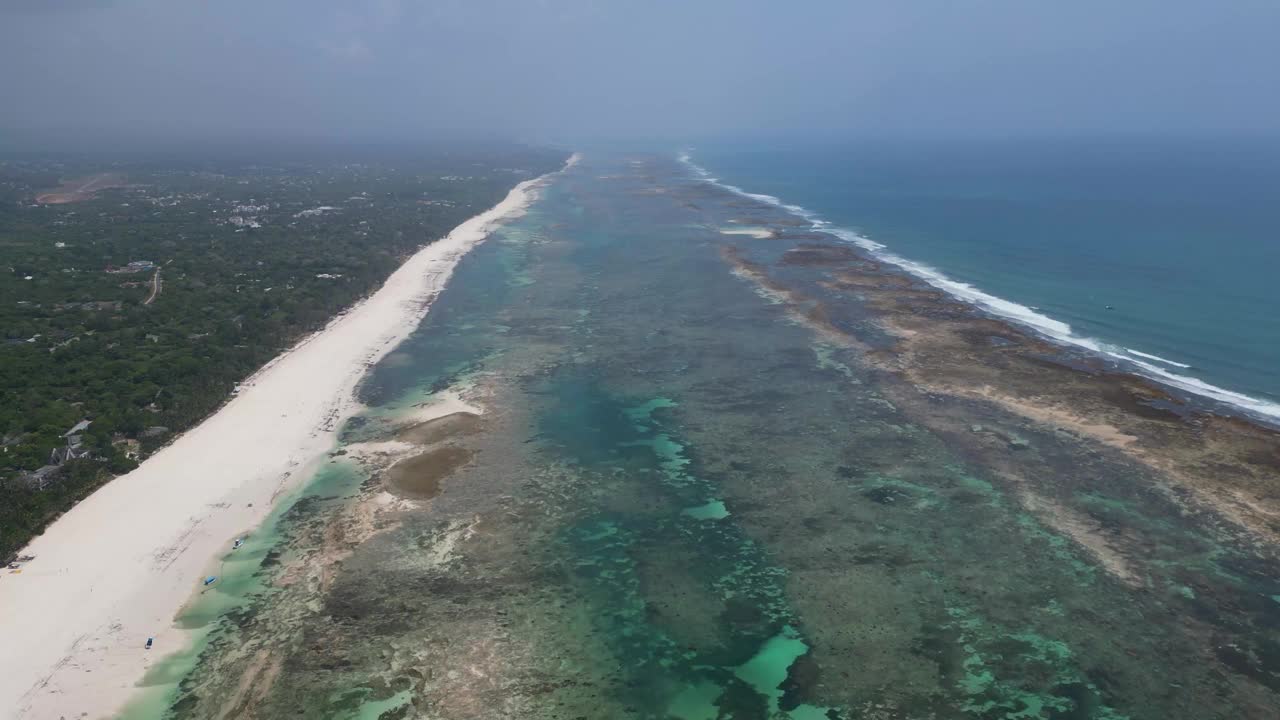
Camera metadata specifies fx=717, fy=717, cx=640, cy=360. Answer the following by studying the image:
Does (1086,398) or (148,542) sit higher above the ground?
(1086,398)

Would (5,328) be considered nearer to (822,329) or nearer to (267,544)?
(267,544)

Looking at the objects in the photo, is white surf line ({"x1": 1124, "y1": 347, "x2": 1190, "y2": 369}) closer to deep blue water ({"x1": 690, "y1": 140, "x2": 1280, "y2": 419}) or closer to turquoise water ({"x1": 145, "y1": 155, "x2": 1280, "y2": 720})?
deep blue water ({"x1": 690, "y1": 140, "x2": 1280, "y2": 419})

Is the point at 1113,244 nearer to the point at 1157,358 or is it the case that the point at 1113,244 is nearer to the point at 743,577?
the point at 1157,358

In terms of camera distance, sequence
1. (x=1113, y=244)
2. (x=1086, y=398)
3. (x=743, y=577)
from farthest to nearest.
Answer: (x=1113, y=244), (x=1086, y=398), (x=743, y=577)

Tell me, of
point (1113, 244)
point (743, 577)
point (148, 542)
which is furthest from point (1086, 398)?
point (1113, 244)

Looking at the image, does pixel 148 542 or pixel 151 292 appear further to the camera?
pixel 151 292

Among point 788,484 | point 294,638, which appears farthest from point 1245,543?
point 294,638
